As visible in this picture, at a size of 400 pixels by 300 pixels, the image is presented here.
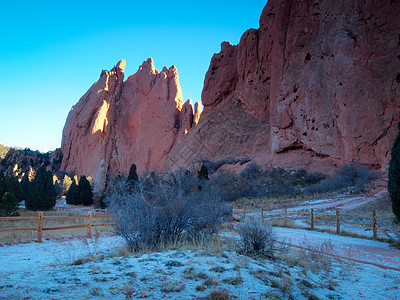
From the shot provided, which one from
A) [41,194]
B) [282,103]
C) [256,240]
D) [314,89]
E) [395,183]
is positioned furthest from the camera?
[282,103]

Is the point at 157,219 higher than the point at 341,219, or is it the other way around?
the point at 157,219

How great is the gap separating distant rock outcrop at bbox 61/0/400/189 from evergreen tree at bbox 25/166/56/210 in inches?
722

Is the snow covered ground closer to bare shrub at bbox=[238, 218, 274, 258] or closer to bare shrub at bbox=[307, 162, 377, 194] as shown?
bare shrub at bbox=[238, 218, 274, 258]

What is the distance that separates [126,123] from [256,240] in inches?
2513

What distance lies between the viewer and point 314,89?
103ft

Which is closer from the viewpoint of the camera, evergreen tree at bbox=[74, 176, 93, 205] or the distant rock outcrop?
the distant rock outcrop

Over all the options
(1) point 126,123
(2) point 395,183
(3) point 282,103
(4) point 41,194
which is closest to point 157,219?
(2) point 395,183

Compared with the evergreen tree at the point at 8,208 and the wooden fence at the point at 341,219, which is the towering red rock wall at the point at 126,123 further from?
the wooden fence at the point at 341,219

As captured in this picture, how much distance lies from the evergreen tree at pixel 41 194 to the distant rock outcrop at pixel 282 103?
60.1 ft

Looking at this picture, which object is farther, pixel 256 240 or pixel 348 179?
pixel 348 179

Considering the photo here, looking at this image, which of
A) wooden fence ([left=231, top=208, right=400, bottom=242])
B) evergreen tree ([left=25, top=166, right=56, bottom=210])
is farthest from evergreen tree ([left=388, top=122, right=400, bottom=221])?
evergreen tree ([left=25, top=166, right=56, bottom=210])

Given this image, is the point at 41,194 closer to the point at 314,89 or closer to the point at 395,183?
the point at 395,183

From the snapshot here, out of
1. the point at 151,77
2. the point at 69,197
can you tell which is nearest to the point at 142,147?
the point at 151,77

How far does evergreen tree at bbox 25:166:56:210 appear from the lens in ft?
91.2
